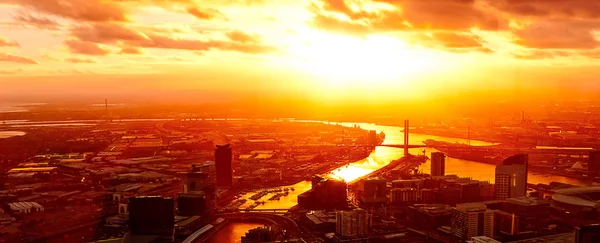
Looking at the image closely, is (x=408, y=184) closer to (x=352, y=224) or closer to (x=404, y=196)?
(x=404, y=196)

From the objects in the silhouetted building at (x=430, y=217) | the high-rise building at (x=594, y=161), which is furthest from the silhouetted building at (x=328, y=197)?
the high-rise building at (x=594, y=161)

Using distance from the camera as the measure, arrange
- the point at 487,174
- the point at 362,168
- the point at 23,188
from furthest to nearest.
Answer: the point at 362,168 → the point at 487,174 → the point at 23,188

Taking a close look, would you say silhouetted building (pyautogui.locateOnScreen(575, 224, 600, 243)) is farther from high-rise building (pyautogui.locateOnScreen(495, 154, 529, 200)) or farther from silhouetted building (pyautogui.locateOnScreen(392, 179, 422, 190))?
silhouetted building (pyautogui.locateOnScreen(392, 179, 422, 190))

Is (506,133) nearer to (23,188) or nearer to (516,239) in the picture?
(516,239)

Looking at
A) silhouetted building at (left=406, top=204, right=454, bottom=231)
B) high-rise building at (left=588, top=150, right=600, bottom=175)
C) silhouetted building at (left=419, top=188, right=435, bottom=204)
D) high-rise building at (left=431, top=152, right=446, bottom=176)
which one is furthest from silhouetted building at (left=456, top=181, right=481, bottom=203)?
high-rise building at (left=588, top=150, right=600, bottom=175)

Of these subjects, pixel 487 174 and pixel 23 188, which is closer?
pixel 23 188

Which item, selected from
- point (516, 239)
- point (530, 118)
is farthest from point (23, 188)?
point (530, 118)

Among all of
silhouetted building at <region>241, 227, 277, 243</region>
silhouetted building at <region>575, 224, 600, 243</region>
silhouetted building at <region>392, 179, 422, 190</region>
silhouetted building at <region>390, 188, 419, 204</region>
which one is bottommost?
silhouetted building at <region>241, 227, 277, 243</region>
